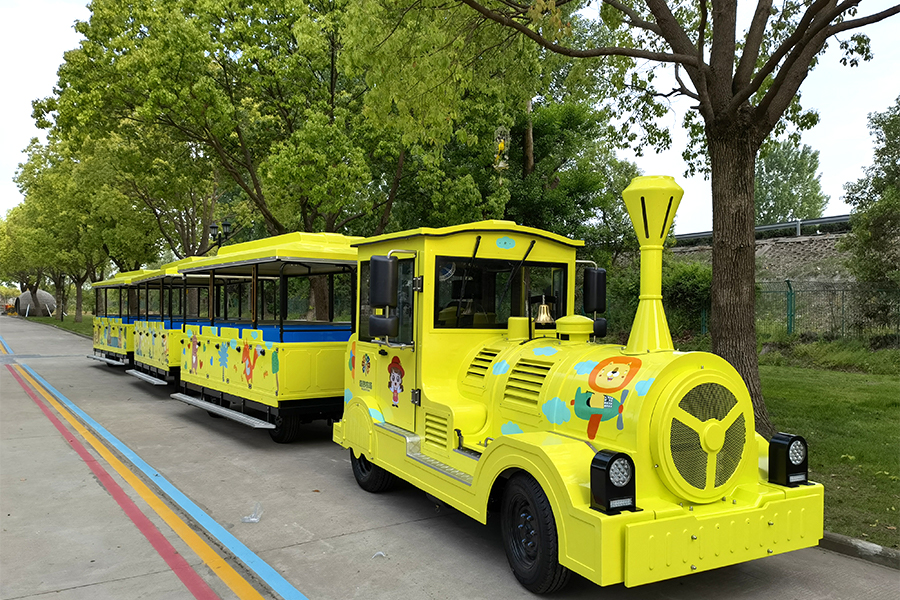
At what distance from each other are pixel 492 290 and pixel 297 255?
371cm

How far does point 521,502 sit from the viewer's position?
430 cm

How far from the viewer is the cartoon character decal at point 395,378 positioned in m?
6.10

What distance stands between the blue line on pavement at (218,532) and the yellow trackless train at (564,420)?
134cm

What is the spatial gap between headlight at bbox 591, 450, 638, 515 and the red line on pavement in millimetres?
2534

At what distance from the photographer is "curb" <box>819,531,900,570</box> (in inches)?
188

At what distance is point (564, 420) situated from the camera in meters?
4.52

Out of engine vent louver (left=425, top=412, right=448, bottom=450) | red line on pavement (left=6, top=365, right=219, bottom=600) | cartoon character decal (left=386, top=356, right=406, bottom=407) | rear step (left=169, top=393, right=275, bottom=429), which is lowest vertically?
red line on pavement (left=6, top=365, right=219, bottom=600)

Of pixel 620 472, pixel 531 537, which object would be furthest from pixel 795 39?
pixel 531 537

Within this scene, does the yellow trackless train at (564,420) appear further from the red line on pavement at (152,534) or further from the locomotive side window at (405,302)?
the red line on pavement at (152,534)

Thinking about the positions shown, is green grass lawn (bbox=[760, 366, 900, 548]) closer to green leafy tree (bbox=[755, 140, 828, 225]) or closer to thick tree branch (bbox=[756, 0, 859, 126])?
thick tree branch (bbox=[756, 0, 859, 126])

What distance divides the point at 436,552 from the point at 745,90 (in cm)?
586

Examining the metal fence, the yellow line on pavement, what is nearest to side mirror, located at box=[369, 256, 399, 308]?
the yellow line on pavement

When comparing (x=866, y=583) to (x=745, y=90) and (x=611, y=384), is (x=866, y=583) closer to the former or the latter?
(x=611, y=384)

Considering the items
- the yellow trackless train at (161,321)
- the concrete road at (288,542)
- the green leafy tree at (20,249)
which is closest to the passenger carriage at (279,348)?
the concrete road at (288,542)
